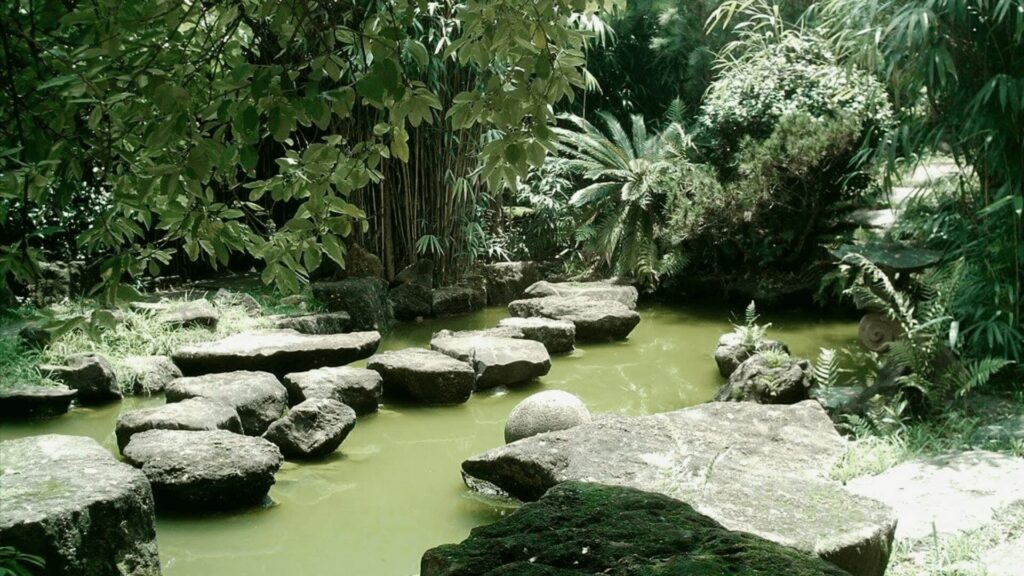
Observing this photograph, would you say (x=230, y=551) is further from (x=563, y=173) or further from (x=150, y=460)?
(x=563, y=173)

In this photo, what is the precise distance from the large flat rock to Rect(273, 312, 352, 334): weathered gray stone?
10.1 feet

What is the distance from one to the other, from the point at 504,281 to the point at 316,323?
8.97ft

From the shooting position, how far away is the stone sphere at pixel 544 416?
4.84 meters

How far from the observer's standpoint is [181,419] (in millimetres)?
4664

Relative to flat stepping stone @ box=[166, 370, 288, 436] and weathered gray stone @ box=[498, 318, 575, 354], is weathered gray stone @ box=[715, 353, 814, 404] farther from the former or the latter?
flat stepping stone @ box=[166, 370, 288, 436]

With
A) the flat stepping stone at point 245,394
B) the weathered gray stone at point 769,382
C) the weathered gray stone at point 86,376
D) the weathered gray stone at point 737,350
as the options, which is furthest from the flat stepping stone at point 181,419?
the weathered gray stone at point 737,350

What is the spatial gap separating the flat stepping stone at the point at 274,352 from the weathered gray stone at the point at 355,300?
4.66 ft

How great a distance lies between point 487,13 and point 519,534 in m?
0.92

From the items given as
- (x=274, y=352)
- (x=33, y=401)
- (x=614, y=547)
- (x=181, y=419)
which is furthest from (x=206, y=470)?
(x=614, y=547)

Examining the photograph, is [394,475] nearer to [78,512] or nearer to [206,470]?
[206,470]

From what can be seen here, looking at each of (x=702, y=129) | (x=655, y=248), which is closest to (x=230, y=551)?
(x=655, y=248)

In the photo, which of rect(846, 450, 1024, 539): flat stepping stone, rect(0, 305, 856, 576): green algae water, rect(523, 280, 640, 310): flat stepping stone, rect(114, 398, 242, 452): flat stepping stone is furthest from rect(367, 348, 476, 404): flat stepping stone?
rect(523, 280, 640, 310): flat stepping stone

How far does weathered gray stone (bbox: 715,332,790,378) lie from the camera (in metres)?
6.41

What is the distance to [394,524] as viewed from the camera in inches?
160
